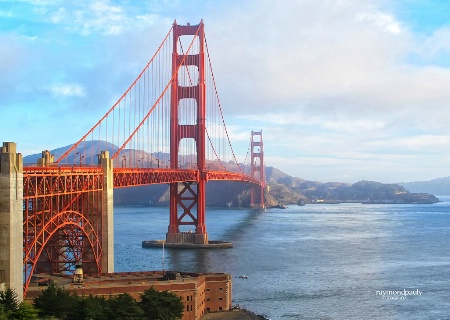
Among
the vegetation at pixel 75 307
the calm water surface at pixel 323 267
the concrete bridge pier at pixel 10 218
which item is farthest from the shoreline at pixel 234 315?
the concrete bridge pier at pixel 10 218

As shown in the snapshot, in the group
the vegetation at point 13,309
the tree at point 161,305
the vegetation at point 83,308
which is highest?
the vegetation at point 13,309

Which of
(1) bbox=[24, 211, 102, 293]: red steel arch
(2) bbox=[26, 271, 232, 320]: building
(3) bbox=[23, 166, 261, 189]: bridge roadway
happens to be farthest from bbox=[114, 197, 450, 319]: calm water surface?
(1) bbox=[24, 211, 102, 293]: red steel arch

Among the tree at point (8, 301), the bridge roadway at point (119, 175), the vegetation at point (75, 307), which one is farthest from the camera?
the bridge roadway at point (119, 175)

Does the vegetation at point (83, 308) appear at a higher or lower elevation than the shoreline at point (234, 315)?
higher

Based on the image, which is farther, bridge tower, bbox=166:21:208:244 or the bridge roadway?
bridge tower, bbox=166:21:208:244

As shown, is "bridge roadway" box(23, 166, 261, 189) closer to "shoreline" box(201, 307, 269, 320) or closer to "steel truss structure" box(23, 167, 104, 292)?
"steel truss structure" box(23, 167, 104, 292)

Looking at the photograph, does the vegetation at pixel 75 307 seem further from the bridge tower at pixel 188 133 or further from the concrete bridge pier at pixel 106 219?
the bridge tower at pixel 188 133
